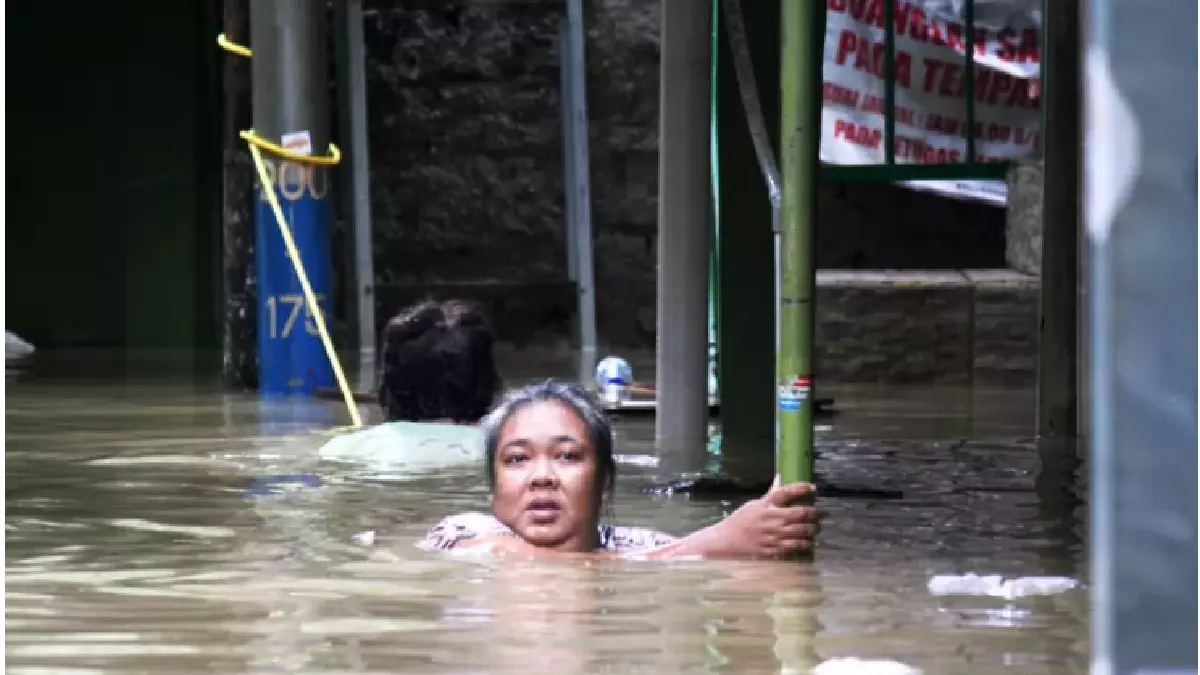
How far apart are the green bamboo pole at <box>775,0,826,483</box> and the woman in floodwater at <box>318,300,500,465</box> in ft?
9.05

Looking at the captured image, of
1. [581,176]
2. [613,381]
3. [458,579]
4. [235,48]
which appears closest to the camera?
[458,579]

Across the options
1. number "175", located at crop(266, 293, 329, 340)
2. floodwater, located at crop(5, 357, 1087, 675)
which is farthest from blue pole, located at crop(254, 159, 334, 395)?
floodwater, located at crop(5, 357, 1087, 675)

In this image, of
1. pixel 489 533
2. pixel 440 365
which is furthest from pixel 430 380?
pixel 489 533

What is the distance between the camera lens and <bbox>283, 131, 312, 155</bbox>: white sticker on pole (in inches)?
440

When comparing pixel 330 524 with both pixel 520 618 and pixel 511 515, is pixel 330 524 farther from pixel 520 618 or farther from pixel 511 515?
pixel 520 618

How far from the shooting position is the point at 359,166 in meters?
15.2

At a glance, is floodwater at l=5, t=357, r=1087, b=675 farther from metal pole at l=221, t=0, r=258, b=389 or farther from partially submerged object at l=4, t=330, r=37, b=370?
partially submerged object at l=4, t=330, r=37, b=370

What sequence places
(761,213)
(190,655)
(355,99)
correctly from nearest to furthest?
(190,655) < (761,213) < (355,99)

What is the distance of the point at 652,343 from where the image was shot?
1648cm

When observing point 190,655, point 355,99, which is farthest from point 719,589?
point 355,99

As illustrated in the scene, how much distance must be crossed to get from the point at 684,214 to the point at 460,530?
2.82 meters

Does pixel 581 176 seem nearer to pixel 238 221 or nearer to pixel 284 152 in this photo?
pixel 238 221

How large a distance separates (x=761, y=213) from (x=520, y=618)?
4275 mm

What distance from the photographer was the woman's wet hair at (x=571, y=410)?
510 cm
